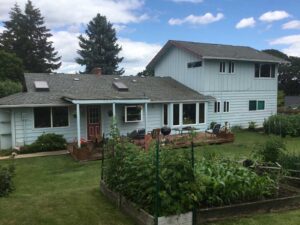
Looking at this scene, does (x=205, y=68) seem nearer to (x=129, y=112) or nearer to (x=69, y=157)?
(x=129, y=112)

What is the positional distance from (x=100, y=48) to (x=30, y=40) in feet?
34.7

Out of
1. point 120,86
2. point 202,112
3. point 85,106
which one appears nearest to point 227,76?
point 202,112

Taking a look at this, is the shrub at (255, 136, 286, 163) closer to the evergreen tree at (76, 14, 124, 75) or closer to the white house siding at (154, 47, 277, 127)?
the white house siding at (154, 47, 277, 127)

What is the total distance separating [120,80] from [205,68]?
18.0 ft

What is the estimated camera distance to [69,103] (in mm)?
14172

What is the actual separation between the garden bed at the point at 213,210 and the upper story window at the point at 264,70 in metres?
16.3

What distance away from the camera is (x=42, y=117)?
14336 millimetres

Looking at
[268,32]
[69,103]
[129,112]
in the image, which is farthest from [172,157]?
[268,32]

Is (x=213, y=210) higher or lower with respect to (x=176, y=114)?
lower

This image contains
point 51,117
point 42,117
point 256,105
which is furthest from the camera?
point 256,105

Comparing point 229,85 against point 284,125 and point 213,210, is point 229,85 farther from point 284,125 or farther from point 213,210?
point 213,210

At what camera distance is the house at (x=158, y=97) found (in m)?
14.1

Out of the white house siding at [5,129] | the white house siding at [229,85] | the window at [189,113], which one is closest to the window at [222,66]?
the white house siding at [229,85]

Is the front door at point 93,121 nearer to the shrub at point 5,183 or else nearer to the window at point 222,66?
the shrub at point 5,183
